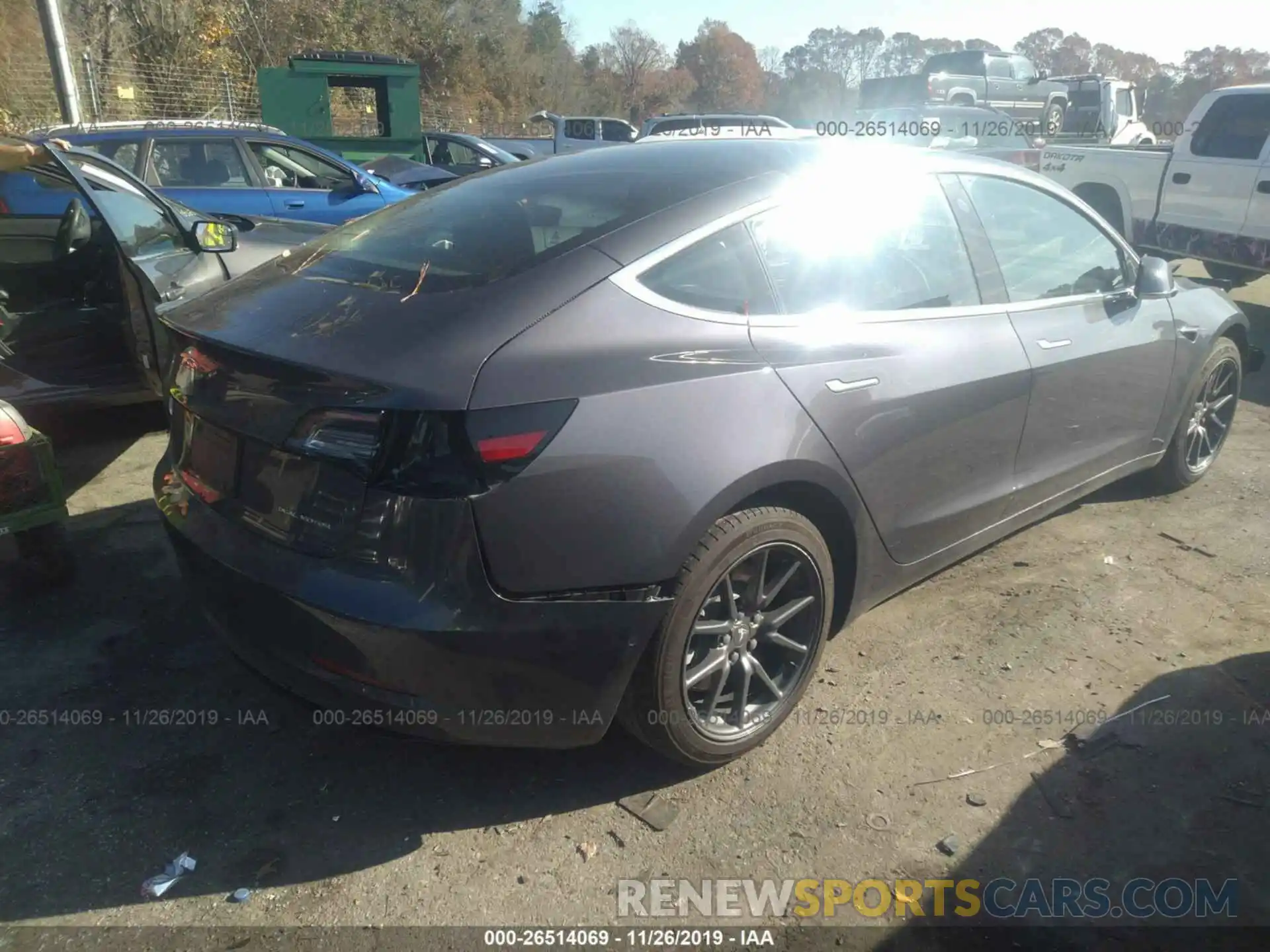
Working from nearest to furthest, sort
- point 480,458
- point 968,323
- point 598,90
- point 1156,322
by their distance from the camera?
point 480,458 < point 968,323 < point 1156,322 < point 598,90

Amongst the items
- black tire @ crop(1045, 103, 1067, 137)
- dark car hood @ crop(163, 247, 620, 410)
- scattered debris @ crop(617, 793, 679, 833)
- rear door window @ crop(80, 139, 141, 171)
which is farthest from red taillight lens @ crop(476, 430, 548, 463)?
black tire @ crop(1045, 103, 1067, 137)

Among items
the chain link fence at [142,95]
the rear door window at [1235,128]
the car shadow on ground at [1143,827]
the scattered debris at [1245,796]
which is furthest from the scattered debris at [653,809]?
the chain link fence at [142,95]

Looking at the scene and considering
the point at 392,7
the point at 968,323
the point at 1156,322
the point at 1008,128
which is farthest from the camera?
the point at 392,7

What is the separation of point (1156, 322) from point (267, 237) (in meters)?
4.74

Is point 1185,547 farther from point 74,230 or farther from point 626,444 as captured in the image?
point 74,230

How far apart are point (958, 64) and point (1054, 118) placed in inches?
198

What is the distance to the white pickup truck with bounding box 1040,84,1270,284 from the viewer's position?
820cm

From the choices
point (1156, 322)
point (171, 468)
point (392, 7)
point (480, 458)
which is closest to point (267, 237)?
point (171, 468)

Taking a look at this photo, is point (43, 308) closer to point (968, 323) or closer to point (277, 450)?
point (277, 450)

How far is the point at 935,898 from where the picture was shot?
7.66 feet

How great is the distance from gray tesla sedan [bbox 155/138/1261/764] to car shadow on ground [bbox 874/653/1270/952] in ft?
2.36

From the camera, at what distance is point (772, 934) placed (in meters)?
2.23

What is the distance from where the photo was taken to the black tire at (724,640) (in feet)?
7.89

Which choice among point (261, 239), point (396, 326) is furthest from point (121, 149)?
point (396, 326)
